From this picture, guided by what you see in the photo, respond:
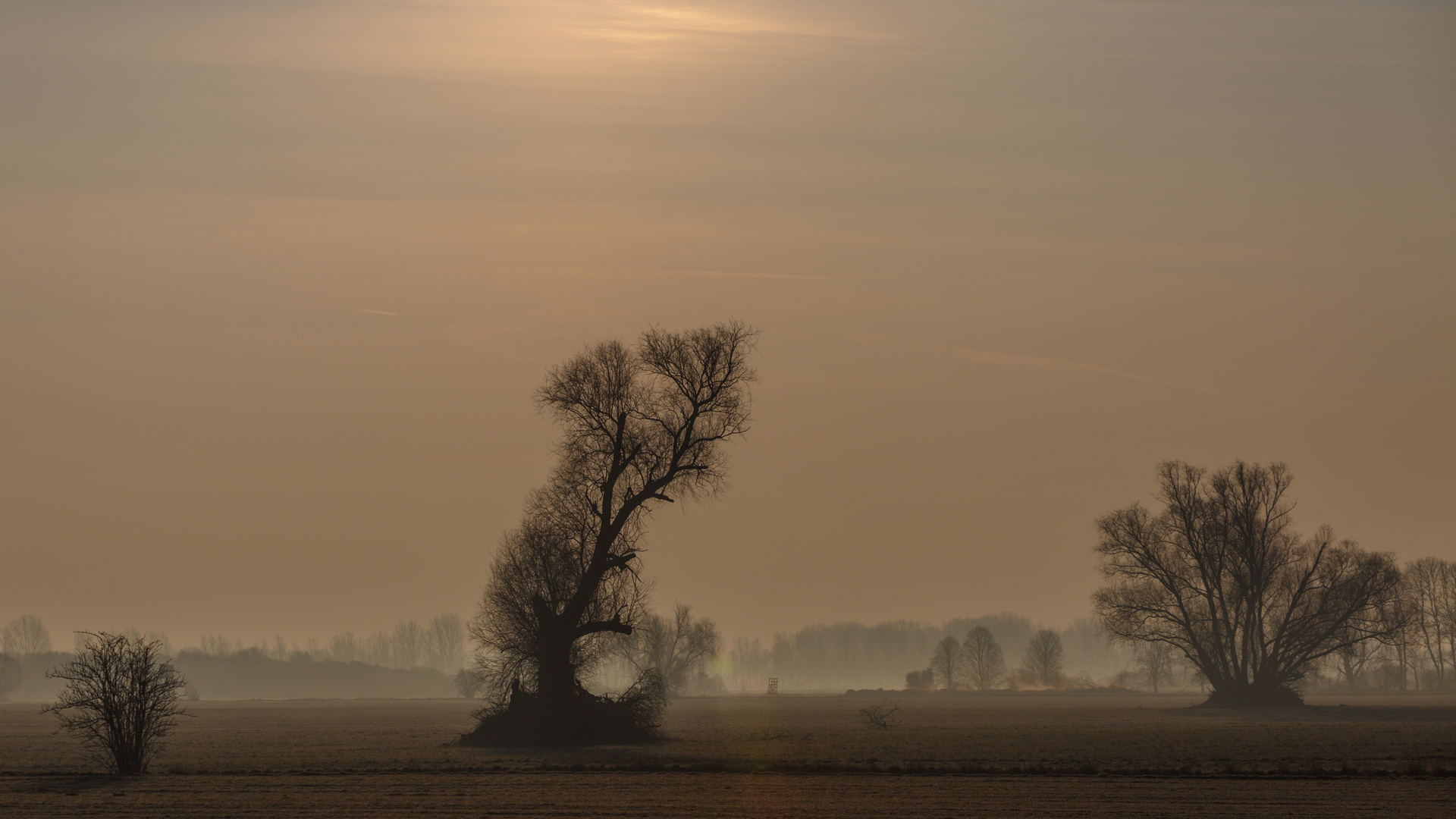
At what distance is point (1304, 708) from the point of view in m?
69.1

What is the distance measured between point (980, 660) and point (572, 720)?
13532cm

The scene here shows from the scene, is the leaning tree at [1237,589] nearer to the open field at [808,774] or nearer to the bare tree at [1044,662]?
the open field at [808,774]

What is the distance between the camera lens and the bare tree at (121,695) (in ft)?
105

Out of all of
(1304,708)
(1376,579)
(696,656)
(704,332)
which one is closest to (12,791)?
(704,332)

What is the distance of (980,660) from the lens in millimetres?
168875

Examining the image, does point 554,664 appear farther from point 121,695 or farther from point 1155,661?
point 1155,661

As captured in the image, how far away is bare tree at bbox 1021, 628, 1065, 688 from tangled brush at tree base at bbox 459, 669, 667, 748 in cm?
12886

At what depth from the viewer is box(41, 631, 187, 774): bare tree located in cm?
3212

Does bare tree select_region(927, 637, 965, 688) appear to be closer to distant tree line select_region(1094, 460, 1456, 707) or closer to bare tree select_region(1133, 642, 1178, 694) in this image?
bare tree select_region(1133, 642, 1178, 694)

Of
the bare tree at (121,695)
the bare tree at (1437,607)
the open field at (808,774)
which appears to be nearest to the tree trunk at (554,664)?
the open field at (808,774)

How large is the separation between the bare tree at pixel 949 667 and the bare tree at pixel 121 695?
478 feet

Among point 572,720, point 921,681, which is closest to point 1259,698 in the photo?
point 572,720

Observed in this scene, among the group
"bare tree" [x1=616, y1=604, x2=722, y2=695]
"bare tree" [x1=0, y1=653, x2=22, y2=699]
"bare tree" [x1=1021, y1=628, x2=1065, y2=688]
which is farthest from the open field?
"bare tree" [x1=0, y1=653, x2=22, y2=699]

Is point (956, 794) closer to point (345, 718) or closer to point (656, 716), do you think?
point (656, 716)
